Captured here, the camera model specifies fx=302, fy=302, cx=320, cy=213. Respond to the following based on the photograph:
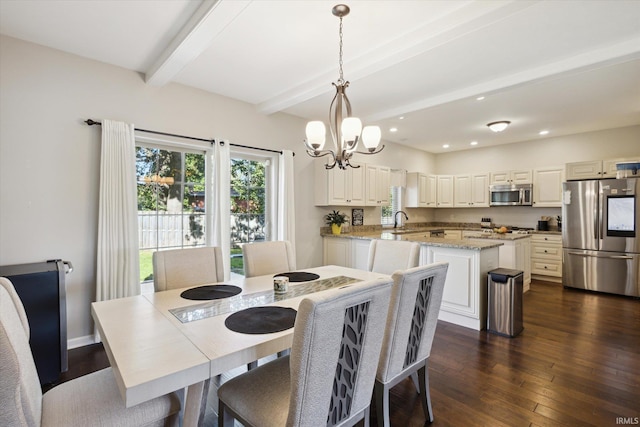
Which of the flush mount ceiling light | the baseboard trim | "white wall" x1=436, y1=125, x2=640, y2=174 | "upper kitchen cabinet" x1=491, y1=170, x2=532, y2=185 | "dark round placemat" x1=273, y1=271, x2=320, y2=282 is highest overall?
the flush mount ceiling light

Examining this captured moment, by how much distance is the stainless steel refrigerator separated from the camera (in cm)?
428

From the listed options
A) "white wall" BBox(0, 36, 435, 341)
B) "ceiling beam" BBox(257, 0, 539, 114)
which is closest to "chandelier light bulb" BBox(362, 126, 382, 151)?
"ceiling beam" BBox(257, 0, 539, 114)

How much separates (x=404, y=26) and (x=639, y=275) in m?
4.84

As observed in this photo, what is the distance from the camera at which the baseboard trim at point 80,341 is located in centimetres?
273

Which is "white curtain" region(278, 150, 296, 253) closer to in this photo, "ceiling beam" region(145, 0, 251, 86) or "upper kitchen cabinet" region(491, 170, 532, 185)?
"ceiling beam" region(145, 0, 251, 86)

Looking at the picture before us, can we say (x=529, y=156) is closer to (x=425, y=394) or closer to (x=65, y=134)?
(x=425, y=394)

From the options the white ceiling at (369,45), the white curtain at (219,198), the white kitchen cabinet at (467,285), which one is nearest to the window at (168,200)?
the white curtain at (219,198)

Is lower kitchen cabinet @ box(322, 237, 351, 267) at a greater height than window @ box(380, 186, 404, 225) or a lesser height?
lesser

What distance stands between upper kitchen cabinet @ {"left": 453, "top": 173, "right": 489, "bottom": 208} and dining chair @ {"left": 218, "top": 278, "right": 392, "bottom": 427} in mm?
5919

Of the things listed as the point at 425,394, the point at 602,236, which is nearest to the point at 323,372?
the point at 425,394

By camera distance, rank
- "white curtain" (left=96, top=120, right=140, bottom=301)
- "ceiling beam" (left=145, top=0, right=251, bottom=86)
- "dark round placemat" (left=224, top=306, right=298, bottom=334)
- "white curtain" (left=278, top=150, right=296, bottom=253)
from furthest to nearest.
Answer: "white curtain" (left=278, top=150, right=296, bottom=253) → "white curtain" (left=96, top=120, right=140, bottom=301) → "ceiling beam" (left=145, top=0, right=251, bottom=86) → "dark round placemat" (left=224, top=306, right=298, bottom=334)

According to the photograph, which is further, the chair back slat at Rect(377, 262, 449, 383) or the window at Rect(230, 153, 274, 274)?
the window at Rect(230, 153, 274, 274)

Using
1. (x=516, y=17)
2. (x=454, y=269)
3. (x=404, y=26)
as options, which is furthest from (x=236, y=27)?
(x=454, y=269)

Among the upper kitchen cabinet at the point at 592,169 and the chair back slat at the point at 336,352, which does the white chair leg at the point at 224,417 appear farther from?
the upper kitchen cabinet at the point at 592,169
